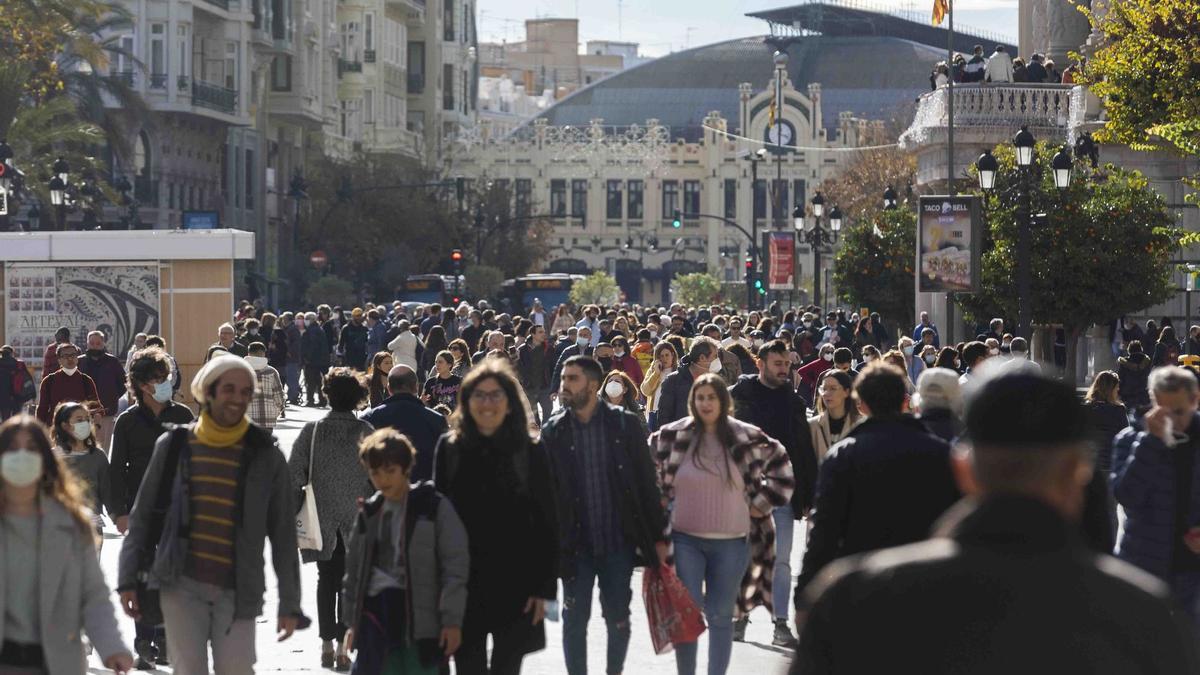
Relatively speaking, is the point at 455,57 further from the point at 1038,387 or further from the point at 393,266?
the point at 1038,387

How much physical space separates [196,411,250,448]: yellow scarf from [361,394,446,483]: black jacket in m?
2.85

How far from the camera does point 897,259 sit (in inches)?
1683

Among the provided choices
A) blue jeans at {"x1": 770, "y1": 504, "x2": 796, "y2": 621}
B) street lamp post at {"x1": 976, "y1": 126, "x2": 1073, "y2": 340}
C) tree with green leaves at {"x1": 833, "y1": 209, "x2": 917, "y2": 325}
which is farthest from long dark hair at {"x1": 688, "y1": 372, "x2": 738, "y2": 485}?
tree with green leaves at {"x1": 833, "y1": 209, "x2": 917, "y2": 325}

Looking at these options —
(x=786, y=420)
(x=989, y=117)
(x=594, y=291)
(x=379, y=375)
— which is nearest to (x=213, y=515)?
(x=786, y=420)

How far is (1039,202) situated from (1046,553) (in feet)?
97.7

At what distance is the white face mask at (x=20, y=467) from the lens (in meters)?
6.70

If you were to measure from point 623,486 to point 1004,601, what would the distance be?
6.46 metres

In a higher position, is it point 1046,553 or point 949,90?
point 949,90

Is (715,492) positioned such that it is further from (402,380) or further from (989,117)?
(989,117)

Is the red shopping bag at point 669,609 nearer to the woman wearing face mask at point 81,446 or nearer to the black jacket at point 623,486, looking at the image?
the black jacket at point 623,486

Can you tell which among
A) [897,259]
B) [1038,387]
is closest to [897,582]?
[1038,387]

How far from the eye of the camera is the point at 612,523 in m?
9.47

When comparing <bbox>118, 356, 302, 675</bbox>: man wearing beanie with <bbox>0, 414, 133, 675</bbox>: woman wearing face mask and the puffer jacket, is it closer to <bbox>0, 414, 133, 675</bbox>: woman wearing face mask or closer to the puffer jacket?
<bbox>0, 414, 133, 675</bbox>: woman wearing face mask

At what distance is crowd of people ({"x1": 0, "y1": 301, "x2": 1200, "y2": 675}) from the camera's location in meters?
3.06
